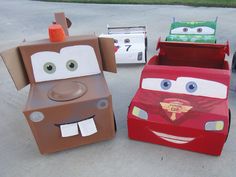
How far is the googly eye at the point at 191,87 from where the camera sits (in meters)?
0.82

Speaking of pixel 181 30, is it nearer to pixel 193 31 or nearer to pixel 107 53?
pixel 193 31

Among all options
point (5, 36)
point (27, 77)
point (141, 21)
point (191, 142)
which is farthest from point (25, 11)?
point (191, 142)

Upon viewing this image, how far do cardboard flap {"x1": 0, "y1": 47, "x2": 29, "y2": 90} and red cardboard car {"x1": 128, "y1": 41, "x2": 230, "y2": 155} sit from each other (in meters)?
0.46

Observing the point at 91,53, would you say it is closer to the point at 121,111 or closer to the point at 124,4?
the point at 121,111

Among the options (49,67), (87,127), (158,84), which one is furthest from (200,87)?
(49,67)

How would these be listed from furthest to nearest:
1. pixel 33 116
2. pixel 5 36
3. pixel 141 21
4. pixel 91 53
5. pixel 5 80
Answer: pixel 141 21
pixel 5 36
pixel 5 80
pixel 91 53
pixel 33 116

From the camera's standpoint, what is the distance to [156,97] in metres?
0.85

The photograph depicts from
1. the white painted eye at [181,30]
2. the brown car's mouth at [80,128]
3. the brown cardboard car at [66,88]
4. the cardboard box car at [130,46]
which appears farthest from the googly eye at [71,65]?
the white painted eye at [181,30]

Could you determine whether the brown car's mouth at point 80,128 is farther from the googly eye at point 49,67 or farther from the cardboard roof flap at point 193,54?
the cardboard roof flap at point 193,54

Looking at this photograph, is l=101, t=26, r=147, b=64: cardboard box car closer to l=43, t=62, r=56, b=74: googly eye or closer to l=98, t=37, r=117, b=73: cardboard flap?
l=98, t=37, r=117, b=73: cardboard flap

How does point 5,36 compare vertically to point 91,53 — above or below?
below

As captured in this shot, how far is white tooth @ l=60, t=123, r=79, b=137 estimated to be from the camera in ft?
2.71

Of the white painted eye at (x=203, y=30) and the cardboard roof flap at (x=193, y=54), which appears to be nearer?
the cardboard roof flap at (x=193, y=54)

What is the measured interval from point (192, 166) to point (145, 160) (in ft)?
0.55
